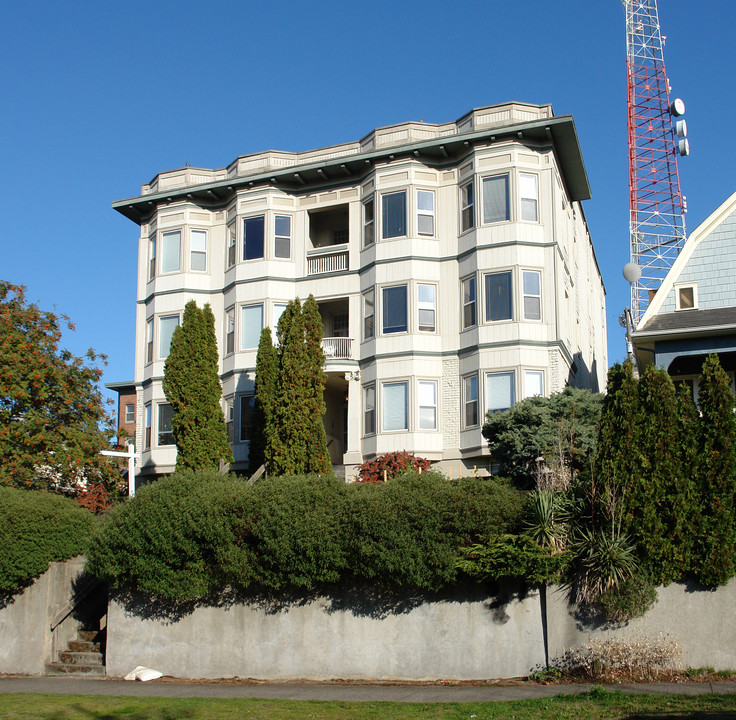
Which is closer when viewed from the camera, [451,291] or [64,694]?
[64,694]

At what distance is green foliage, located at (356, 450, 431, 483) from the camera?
24.1 m

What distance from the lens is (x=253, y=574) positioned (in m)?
17.9

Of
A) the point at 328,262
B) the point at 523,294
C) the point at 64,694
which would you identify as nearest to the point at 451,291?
the point at 523,294

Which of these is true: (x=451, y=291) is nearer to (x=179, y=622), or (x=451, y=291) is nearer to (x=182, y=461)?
(x=182, y=461)

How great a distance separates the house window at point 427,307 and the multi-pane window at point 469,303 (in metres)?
1.00

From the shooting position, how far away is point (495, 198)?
28.8 metres

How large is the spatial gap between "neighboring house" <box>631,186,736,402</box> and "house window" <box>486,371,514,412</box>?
390cm

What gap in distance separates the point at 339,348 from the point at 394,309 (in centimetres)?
236

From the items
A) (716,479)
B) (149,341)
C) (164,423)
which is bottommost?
(716,479)

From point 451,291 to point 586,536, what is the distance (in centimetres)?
1417

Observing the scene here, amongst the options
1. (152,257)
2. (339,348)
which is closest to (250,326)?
(339,348)

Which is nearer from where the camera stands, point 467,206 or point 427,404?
point 427,404

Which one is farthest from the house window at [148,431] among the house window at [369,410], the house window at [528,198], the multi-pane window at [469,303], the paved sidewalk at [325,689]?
the house window at [528,198]

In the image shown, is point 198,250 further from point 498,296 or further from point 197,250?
point 498,296
